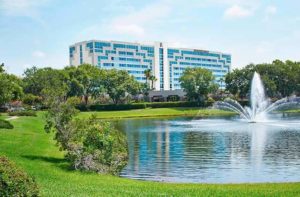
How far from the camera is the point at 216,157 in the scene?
3325 cm

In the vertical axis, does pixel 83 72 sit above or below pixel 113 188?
above

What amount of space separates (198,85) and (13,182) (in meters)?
111

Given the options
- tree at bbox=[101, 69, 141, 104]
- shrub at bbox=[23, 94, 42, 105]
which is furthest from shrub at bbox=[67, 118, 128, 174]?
tree at bbox=[101, 69, 141, 104]

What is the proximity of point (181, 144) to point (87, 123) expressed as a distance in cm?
1490

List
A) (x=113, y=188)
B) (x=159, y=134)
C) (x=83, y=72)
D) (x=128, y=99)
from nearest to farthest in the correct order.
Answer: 1. (x=113, y=188)
2. (x=159, y=134)
3. (x=83, y=72)
4. (x=128, y=99)

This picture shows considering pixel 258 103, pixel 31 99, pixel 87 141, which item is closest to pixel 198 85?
pixel 258 103

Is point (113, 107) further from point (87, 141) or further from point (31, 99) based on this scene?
point (87, 141)

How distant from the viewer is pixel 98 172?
25469 millimetres

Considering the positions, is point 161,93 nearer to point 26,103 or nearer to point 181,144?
point 26,103

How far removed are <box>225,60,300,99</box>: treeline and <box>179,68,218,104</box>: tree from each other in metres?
6.79

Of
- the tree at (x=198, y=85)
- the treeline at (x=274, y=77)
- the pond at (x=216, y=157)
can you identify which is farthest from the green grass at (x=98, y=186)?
the treeline at (x=274, y=77)

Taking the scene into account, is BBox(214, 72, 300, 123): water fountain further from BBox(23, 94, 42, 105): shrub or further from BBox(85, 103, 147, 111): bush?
BBox(23, 94, 42, 105): shrub

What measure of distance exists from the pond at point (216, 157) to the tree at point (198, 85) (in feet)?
237

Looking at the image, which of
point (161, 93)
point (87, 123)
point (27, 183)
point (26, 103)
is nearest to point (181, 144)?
point (87, 123)
